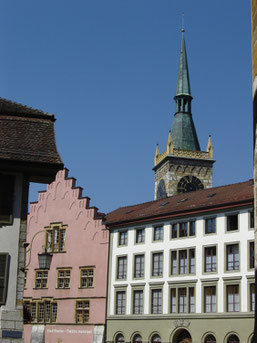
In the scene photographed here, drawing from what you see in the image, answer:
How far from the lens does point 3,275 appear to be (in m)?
21.9

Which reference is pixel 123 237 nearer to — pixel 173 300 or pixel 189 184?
pixel 173 300

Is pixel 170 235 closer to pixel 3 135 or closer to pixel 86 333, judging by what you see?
pixel 86 333

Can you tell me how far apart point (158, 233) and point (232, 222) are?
6897 mm

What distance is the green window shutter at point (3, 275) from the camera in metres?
21.7

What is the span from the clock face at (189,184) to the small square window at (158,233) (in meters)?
52.9

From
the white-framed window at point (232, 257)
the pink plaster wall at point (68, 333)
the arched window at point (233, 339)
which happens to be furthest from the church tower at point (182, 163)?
the arched window at point (233, 339)

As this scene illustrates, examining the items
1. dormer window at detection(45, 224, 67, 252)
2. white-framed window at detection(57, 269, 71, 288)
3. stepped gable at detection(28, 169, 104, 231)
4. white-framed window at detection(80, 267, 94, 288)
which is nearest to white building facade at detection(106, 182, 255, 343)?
white-framed window at detection(80, 267, 94, 288)

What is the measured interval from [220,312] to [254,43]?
3781cm

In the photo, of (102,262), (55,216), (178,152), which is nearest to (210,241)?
(102,262)

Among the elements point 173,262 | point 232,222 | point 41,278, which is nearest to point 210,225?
point 232,222

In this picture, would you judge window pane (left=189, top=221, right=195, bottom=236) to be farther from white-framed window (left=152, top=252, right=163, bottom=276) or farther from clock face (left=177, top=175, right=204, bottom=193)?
clock face (left=177, top=175, right=204, bottom=193)

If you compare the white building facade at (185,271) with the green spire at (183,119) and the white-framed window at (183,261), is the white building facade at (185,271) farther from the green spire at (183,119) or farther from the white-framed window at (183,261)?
the green spire at (183,119)

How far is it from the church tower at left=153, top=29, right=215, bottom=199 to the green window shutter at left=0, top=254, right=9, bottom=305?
81037 millimetres

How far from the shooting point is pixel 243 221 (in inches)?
1850
